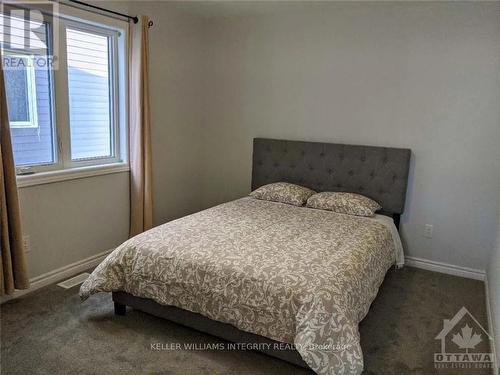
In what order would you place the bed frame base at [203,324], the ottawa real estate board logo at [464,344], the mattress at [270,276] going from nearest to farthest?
1. the mattress at [270,276]
2. the bed frame base at [203,324]
3. the ottawa real estate board logo at [464,344]

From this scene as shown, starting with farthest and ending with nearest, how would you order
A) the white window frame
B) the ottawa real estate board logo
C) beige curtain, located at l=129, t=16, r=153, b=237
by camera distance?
1. beige curtain, located at l=129, t=16, r=153, b=237
2. the white window frame
3. the ottawa real estate board logo

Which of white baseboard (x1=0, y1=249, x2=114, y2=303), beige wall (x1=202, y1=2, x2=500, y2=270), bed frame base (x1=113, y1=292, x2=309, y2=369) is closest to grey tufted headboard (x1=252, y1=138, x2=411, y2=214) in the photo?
beige wall (x1=202, y1=2, x2=500, y2=270)

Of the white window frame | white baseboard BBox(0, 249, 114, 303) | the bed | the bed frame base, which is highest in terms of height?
the white window frame

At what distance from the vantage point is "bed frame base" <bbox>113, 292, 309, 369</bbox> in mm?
1996

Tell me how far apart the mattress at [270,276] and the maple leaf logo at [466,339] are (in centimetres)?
57

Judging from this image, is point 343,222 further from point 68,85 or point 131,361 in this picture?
point 68,85

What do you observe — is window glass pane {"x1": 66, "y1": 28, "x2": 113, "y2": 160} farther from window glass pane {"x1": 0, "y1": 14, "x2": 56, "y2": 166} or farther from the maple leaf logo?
the maple leaf logo

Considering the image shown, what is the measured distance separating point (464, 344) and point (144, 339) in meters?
1.93

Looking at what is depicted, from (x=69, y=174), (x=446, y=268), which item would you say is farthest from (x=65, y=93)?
(x=446, y=268)

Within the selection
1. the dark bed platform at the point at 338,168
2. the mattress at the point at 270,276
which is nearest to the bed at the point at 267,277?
the mattress at the point at 270,276

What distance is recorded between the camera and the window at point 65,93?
2648 mm

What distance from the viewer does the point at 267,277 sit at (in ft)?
6.57

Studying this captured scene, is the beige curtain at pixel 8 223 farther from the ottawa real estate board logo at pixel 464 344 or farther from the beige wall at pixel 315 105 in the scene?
the ottawa real estate board logo at pixel 464 344

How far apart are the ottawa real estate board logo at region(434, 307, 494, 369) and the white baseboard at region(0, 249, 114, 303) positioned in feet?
8.67
